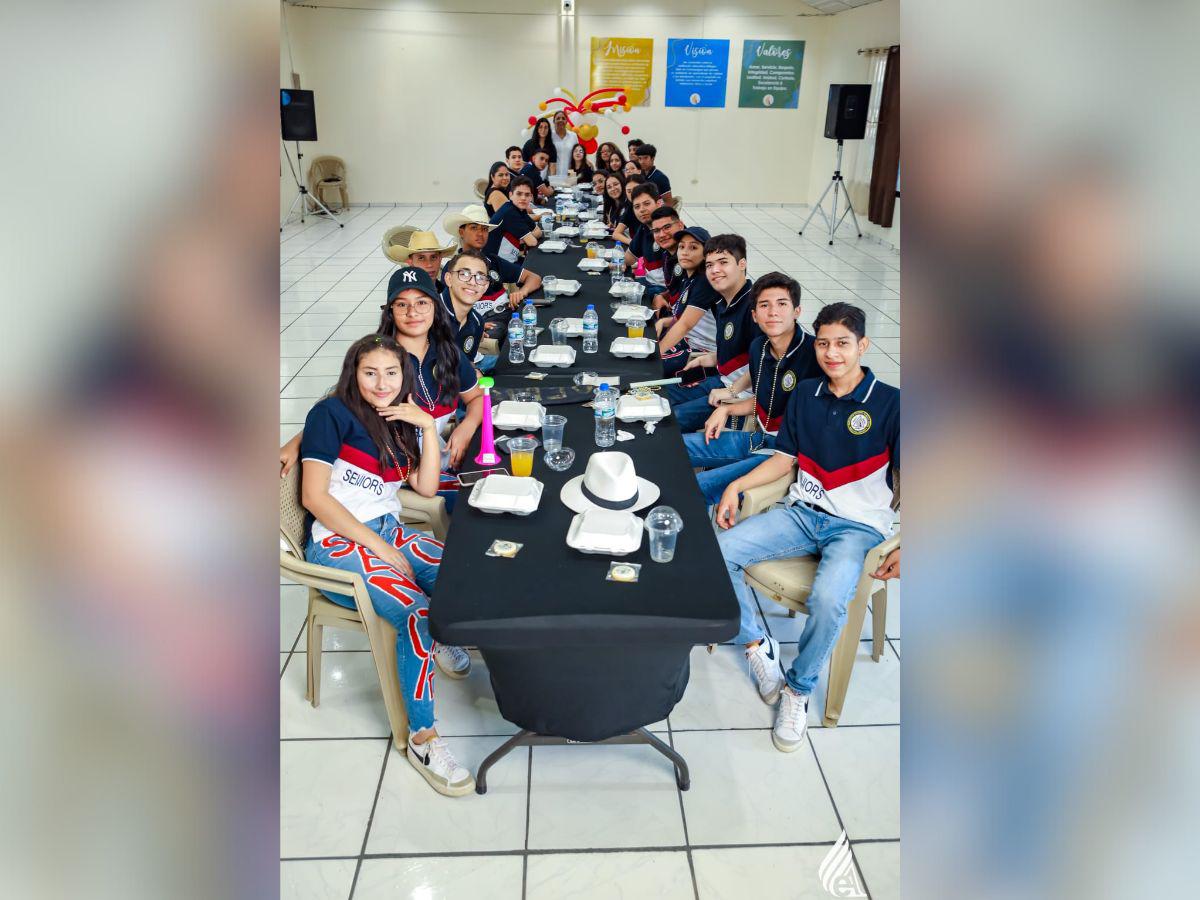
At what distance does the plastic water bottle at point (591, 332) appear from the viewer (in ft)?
12.2

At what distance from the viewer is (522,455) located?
2410mm

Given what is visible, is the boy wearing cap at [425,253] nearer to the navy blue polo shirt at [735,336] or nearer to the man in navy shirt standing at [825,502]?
the navy blue polo shirt at [735,336]

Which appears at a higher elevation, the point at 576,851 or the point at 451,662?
the point at 451,662

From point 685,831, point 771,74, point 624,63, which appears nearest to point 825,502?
point 685,831

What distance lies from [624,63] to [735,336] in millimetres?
9302

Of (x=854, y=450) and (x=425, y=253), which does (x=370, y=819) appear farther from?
(x=425, y=253)

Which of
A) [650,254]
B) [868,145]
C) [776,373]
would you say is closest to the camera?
[776,373]

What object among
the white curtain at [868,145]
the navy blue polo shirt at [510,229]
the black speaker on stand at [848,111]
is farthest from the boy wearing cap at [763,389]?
the white curtain at [868,145]

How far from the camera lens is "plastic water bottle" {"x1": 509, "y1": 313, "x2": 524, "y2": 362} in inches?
140

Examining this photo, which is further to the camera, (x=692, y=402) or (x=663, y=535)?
(x=692, y=402)
